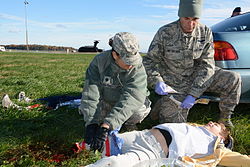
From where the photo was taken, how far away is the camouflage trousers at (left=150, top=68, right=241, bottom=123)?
3.56 metres

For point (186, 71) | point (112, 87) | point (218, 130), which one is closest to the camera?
point (218, 130)

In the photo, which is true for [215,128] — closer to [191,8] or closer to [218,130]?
[218,130]

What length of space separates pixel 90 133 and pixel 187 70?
5.40 ft

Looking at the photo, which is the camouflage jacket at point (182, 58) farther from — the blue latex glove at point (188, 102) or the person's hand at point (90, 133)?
the person's hand at point (90, 133)

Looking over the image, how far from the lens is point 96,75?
313cm

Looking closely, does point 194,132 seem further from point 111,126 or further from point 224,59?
point 224,59

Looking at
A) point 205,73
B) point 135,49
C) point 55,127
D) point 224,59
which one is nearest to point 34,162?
point 55,127

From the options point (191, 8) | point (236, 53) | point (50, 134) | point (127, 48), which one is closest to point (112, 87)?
point (127, 48)

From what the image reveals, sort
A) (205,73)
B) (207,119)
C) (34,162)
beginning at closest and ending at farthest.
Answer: (34,162), (205,73), (207,119)

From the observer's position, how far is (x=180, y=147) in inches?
101

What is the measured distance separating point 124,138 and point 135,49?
83 cm

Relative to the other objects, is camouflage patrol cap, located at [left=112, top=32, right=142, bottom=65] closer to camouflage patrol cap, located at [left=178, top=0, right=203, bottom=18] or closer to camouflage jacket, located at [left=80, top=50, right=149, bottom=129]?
camouflage jacket, located at [left=80, top=50, right=149, bottom=129]

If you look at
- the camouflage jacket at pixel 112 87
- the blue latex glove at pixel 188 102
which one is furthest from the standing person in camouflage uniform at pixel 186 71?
the camouflage jacket at pixel 112 87

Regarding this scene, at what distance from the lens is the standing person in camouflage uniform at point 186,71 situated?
3564 mm
